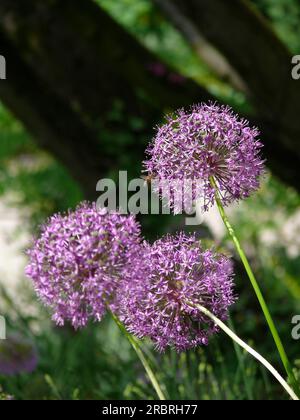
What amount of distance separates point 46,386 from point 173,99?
5.55ft

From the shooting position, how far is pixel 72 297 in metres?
1.43

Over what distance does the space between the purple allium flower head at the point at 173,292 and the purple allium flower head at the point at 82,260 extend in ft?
0.15

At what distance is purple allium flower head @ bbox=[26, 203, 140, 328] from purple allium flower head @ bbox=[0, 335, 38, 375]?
153 cm

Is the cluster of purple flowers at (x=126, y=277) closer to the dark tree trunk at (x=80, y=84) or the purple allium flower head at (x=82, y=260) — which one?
the purple allium flower head at (x=82, y=260)

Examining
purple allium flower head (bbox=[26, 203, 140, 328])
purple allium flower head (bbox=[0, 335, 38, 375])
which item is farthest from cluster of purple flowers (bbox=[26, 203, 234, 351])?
purple allium flower head (bbox=[0, 335, 38, 375])

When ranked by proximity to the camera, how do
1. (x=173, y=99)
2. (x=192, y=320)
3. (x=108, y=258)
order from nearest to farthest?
(x=108, y=258) → (x=192, y=320) → (x=173, y=99)

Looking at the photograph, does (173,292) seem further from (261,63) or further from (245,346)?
(261,63)

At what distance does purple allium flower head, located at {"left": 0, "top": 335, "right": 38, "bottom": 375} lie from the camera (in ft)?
9.63

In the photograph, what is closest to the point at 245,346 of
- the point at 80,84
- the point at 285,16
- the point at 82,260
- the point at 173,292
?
the point at 173,292

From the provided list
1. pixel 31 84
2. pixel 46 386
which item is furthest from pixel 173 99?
pixel 46 386

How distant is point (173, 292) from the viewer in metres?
1.48

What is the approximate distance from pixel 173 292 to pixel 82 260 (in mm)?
182

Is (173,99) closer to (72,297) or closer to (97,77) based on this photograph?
(97,77)

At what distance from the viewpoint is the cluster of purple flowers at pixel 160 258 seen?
1.43 m
